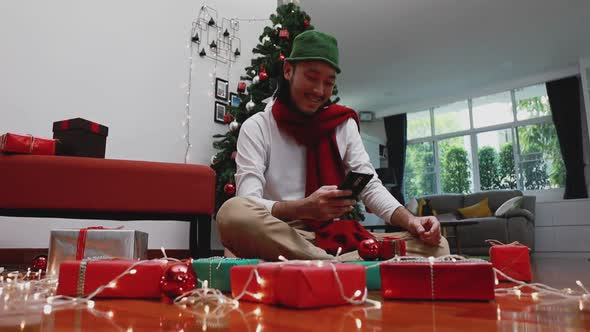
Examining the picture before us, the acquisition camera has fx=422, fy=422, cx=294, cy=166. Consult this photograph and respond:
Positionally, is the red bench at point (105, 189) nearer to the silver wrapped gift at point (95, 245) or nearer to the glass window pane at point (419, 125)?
the silver wrapped gift at point (95, 245)

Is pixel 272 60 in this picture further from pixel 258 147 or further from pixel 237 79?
pixel 258 147

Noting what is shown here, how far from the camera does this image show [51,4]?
2889 mm

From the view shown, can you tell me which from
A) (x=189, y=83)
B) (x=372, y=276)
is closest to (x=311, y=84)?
(x=372, y=276)

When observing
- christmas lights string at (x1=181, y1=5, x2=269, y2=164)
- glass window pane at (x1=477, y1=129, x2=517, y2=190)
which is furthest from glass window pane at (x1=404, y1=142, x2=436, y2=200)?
christmas lights string at (x1=181, y1=5, x2=269, y2=164)

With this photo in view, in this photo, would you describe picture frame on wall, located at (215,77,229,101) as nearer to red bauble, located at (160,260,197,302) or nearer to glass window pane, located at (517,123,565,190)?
red bauble, located at (160,260,197,302)

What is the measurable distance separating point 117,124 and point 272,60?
1282mm

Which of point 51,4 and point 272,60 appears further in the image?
point 272,60

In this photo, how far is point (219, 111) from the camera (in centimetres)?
371

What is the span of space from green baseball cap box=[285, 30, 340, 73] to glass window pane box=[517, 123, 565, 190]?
637 centimetres

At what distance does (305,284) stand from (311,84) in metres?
0.93

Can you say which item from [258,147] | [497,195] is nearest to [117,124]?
[258,147]

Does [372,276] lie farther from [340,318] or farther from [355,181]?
[340,318]

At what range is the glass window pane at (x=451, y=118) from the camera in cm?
779

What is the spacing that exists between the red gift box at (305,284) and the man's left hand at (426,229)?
1.76 ft
